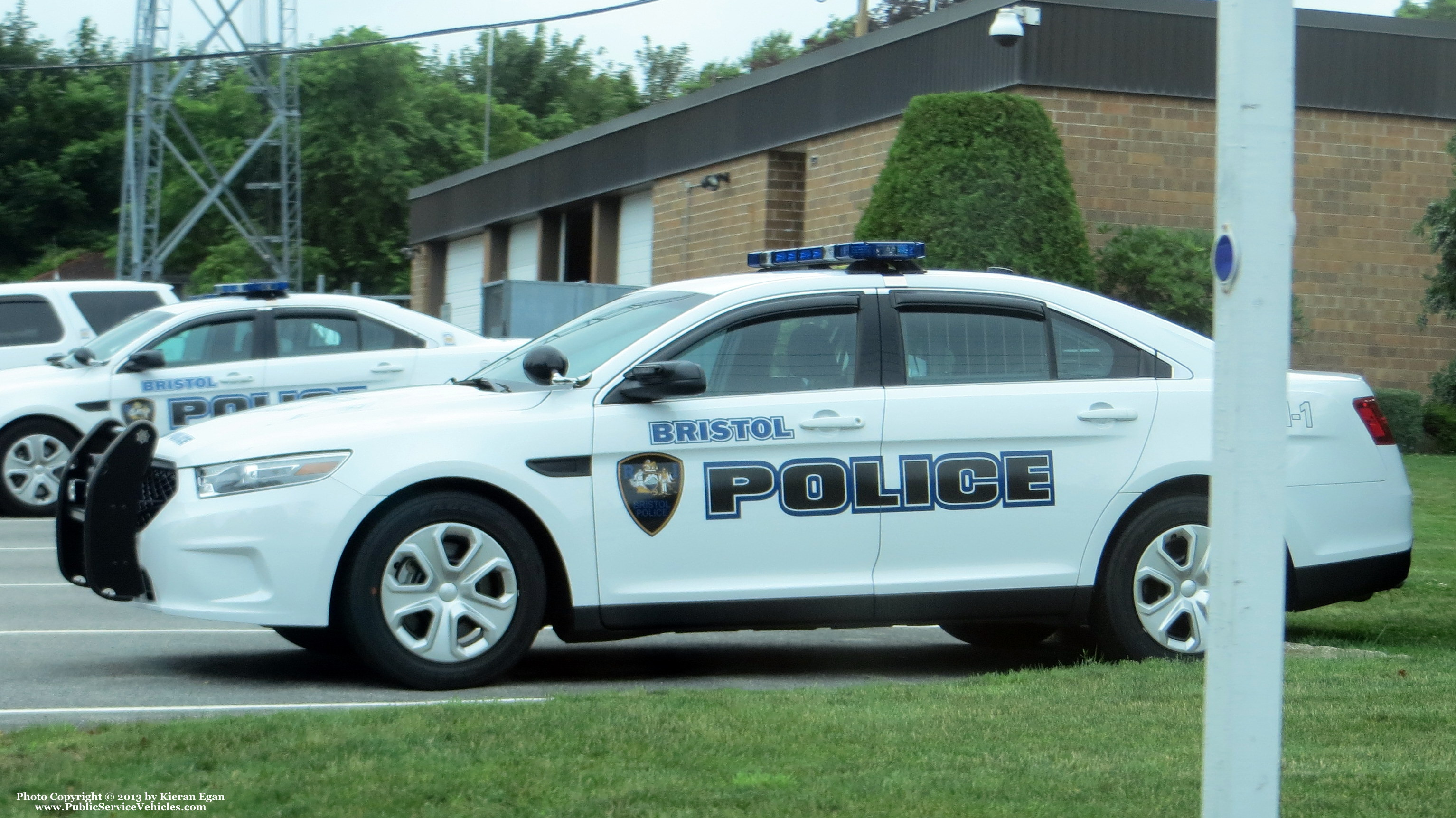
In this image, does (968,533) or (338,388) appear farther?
(338,388)

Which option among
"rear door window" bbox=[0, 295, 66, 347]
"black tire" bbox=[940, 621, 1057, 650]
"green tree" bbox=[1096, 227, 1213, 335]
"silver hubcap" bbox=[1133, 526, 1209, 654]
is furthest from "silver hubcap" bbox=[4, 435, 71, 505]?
"green tree" bbox=[1096, 227, 1213, 335]

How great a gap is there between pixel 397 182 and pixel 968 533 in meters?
59.1

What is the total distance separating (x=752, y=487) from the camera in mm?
6961

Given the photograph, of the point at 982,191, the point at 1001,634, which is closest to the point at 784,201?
the point at 982,191

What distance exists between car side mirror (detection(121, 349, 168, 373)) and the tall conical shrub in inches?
306

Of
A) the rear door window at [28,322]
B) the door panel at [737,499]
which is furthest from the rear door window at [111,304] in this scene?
the door panel at [737,499]

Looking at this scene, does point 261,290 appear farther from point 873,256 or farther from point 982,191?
point 873,256

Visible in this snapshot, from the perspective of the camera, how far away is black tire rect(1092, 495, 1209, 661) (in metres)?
7.28

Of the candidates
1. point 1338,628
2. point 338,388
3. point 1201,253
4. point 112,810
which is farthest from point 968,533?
point 1201,253

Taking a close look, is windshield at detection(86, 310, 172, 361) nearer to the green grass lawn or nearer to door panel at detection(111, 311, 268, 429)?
door panel at detection(111, 311, 268, 429)

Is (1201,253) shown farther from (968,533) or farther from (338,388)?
(968,533)

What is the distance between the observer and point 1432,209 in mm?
22141

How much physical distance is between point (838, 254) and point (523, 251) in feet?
105

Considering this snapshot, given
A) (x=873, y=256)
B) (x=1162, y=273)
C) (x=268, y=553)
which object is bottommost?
(x=268, y=553)
